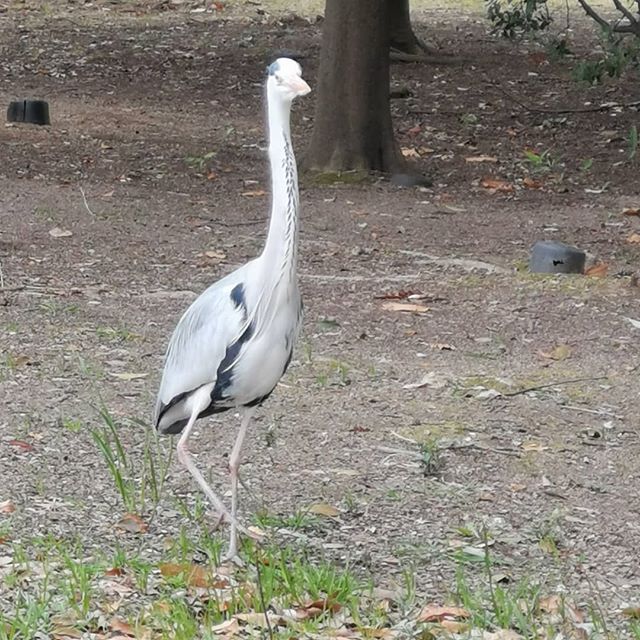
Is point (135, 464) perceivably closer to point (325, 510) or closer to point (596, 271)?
point (325, 510)

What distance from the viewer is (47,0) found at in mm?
22094

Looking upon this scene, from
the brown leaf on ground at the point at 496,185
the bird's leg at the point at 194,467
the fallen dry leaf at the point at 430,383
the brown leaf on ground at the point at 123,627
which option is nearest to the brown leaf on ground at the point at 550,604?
the bird's leg at the point at 194,467

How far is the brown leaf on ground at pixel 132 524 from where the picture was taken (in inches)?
187

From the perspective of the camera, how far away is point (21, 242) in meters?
9.11

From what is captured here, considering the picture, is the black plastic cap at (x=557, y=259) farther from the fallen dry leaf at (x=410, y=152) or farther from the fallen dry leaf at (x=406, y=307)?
the fallen dry leaf at (x=410, y=152)

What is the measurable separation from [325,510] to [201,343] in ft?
2.67

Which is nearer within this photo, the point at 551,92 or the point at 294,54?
the point at 551,92

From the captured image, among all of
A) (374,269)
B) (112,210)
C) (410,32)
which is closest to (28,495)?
(374,269)

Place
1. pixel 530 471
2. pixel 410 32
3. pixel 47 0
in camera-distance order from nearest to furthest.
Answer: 1. pixel 530 471
2. pixel 410 32
3. pixel 47 0

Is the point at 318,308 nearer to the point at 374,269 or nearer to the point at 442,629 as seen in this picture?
the point at 374,269

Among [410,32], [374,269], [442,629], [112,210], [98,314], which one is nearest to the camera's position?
[442,629]

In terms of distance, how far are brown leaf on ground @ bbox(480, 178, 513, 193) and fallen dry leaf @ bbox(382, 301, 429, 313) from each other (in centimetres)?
379

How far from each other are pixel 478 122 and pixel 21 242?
636 cm

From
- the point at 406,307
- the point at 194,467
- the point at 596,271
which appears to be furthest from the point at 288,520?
the point at 596,271
